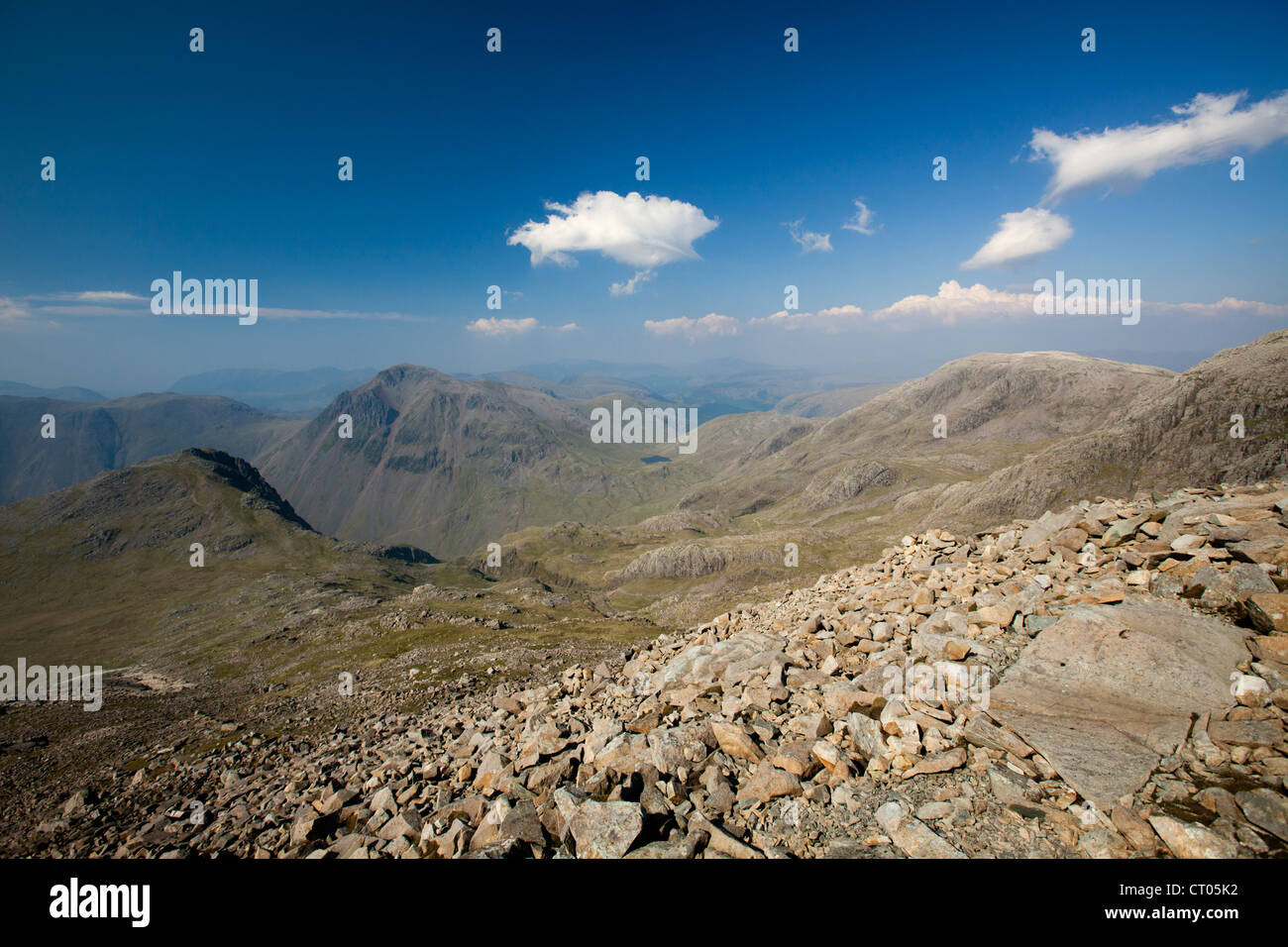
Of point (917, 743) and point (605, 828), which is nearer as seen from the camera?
point (605, 828)

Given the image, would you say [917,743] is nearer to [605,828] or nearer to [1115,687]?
[1115,687]

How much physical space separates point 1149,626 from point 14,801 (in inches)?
2250

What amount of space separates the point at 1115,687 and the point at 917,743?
5151 mm

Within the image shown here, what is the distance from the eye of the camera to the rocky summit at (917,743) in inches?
378

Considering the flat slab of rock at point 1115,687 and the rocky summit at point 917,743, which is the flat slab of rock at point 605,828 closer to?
the rocky summit at point 917,743

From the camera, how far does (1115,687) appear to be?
12.0 meters

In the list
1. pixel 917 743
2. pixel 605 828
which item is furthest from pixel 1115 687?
pixel 605 828

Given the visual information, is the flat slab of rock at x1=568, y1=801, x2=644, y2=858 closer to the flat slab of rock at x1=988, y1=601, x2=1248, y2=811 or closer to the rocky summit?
the rocky summit

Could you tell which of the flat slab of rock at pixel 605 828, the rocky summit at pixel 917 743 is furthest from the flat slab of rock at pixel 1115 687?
the flat slab of rock at pixel 605 828

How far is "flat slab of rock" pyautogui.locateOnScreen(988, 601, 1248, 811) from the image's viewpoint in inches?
405

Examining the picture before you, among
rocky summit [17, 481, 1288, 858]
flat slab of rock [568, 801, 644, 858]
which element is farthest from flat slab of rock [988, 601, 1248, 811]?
flat slab of rock [568, 801, 644, 858]

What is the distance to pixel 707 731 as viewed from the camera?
581 inches

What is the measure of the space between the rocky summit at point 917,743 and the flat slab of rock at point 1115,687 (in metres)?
0.05
